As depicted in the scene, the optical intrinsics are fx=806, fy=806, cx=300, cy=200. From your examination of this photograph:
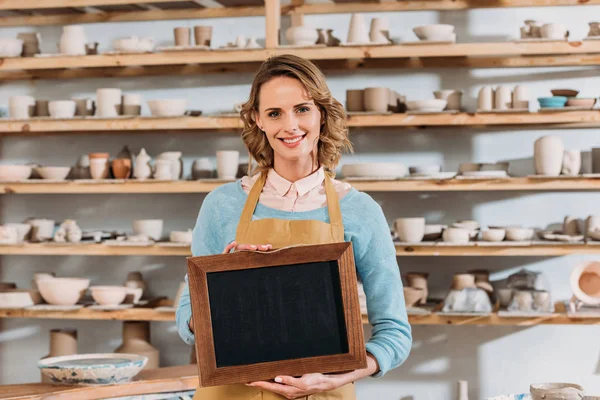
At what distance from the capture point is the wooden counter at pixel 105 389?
2.49m

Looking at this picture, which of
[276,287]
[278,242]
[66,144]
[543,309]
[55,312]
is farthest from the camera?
[66,144]

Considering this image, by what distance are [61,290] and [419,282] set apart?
173cm

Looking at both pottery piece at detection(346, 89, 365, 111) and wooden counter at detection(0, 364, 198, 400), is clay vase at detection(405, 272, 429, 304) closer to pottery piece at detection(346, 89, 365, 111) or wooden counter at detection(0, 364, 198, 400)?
pottery piece at detection(346, 89, 365, 111)

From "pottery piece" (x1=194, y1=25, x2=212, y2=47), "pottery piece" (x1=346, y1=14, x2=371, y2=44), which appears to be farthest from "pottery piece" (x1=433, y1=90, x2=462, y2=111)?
"pottery piece" (x1=194, y1=25, x2=212, y2=47)

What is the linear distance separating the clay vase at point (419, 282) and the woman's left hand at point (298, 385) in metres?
2.38

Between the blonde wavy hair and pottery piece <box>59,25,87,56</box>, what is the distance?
2434 mm

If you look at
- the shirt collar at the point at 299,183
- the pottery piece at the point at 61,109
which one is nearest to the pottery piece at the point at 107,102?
the pottery piece at the point at 61,109

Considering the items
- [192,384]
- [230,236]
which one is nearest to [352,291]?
[230,236]

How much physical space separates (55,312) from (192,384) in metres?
1.46

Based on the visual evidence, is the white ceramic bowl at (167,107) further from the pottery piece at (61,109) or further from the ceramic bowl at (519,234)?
the ceramic bowl at (519,234)

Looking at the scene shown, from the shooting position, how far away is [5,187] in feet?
13.1

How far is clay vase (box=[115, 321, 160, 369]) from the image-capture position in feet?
13.0

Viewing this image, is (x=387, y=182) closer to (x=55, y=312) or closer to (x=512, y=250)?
(x=512, y=250)

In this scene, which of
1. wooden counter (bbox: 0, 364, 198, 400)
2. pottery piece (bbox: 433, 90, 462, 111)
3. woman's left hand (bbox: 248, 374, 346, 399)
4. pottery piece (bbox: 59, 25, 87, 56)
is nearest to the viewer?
woman's left hand (bbox: 248, 374, 346, 399)
